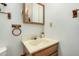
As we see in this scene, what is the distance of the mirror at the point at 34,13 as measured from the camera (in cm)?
127

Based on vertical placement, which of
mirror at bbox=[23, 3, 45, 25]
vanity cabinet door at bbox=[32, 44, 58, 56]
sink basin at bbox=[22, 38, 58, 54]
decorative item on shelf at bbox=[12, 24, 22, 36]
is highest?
mirror at bbox=[23, 3, 45, 25]

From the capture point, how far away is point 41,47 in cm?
126

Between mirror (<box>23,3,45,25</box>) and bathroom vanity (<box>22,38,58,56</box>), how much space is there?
22 centimetres

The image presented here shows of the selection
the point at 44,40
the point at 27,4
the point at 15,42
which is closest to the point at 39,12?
the point at 27,4

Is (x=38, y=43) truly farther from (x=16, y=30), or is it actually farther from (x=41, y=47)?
(x=16, y=30)

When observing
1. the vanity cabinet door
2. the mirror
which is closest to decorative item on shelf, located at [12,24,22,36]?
the mirror

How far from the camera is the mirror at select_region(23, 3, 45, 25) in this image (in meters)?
1.27

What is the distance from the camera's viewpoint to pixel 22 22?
4.11 feet

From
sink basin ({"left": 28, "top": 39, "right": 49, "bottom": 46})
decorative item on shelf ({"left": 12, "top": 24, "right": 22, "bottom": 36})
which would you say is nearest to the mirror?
decorative item on shelf ({"left": 12, "top": 24, "right": 22, "bottom": 36})

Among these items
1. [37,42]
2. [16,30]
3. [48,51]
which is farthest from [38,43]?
[16,30]

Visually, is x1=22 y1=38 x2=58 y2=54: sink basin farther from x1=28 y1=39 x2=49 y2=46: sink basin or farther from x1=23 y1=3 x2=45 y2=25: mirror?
x1=23 y1=3 x2=45 y2=25: mirror

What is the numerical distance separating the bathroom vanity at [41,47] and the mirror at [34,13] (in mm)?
221

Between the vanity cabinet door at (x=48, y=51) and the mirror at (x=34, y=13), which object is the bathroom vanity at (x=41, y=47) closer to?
the vanity cabinet door at (x=48, y=51)

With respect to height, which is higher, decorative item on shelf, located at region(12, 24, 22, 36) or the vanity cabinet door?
decorative item on shelf, located at region(12, 24, 22, 36)
